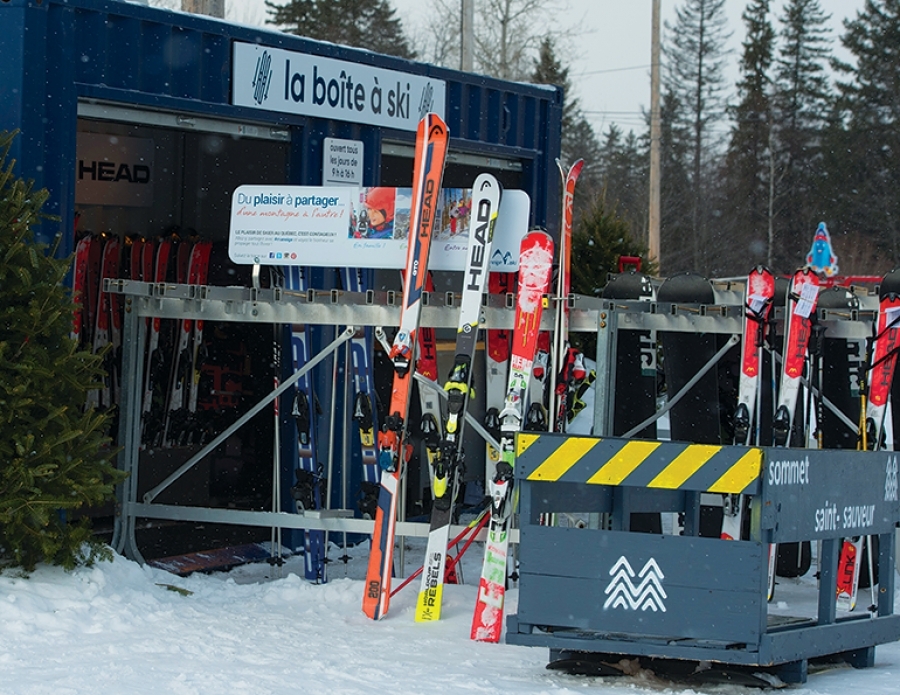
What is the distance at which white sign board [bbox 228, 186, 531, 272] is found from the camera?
755 cm

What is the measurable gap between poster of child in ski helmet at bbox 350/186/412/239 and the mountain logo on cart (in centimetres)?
277

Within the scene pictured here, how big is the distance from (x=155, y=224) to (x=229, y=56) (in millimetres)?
3400

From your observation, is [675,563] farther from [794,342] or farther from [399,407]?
[794,342]

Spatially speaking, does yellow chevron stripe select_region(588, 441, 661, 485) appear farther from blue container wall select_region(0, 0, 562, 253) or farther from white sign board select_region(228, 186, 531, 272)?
blue container wall select_region(0, 0, 562, 253)

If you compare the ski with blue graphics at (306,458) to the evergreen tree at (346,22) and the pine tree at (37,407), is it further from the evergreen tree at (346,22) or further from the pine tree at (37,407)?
the evergreen tree at (346,22)

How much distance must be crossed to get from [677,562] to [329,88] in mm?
5121

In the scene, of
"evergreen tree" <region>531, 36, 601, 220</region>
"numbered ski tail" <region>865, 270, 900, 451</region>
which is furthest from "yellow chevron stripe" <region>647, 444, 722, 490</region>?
"evergreen tree" <region>531, 36, 601, 220</region>

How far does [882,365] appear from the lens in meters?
8.29

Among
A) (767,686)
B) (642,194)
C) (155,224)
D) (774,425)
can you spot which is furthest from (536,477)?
(642,194)

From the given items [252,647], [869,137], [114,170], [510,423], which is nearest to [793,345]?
[510,423]

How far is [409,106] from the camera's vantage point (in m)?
10.1

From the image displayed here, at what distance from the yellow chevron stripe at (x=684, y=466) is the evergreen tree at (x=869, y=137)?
39.2m

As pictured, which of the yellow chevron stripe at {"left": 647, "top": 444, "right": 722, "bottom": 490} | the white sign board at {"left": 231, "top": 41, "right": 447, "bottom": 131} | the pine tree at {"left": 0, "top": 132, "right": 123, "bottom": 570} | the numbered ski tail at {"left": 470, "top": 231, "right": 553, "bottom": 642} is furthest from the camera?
the white sign board at {"left": 231, "top": 41, "right": 447, "bottom": 131}

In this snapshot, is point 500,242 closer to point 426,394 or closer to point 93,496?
point 426,394
